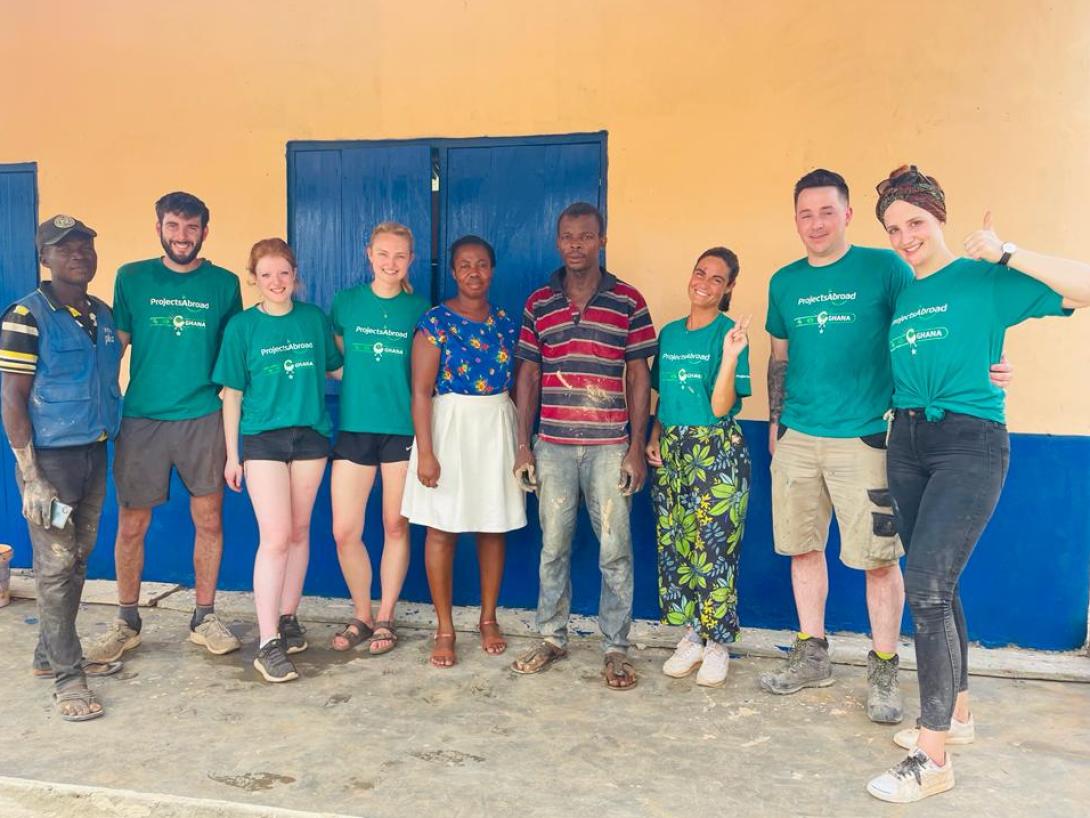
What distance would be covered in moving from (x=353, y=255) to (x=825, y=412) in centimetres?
254

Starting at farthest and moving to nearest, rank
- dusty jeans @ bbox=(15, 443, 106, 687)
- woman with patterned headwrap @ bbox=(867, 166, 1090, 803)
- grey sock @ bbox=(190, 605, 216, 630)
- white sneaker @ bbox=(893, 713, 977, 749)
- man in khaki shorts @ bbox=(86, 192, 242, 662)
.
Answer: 1. grey sock @ bbox=(190, 605, 216, 630)
2. man in khaki shorts @ bbox=(86, 192, 242, 662)
3. dusty jeans @ bbox=(15, 443, 106, 687)
4. white sneaker @ bbox=(893, 713, 977, 749)
5. woman with patterned headwrap @ bbox=(867, 166, 1090, 803)

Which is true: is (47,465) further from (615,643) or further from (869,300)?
(869,300)

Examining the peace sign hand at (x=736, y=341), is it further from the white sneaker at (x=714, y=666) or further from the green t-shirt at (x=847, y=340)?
the white sneaker at (x=714, y=666)

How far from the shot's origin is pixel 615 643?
3.69 meters

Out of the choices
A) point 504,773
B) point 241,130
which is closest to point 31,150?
point 241,130

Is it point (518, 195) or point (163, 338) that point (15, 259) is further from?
point (518, 195)

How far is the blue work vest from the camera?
3291 mm

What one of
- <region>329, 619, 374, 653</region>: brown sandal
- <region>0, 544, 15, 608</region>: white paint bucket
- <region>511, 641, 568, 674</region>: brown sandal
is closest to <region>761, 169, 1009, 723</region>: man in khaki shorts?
<region>511, 641, 568, 674</region>: brown sandal

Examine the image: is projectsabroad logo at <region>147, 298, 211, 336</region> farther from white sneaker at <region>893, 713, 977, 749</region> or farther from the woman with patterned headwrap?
white sneaker at <region>893, 713, 977, 749</region>

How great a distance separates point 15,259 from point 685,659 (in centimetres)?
434

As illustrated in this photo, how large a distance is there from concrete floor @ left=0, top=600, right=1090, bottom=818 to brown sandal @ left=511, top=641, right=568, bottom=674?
78 mm

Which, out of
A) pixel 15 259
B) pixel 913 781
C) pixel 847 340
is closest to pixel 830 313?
pixel 847 340

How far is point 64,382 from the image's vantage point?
10.9ft

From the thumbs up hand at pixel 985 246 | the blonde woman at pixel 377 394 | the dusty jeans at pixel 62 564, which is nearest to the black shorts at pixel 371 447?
the blonde woman at pixel 377 394
